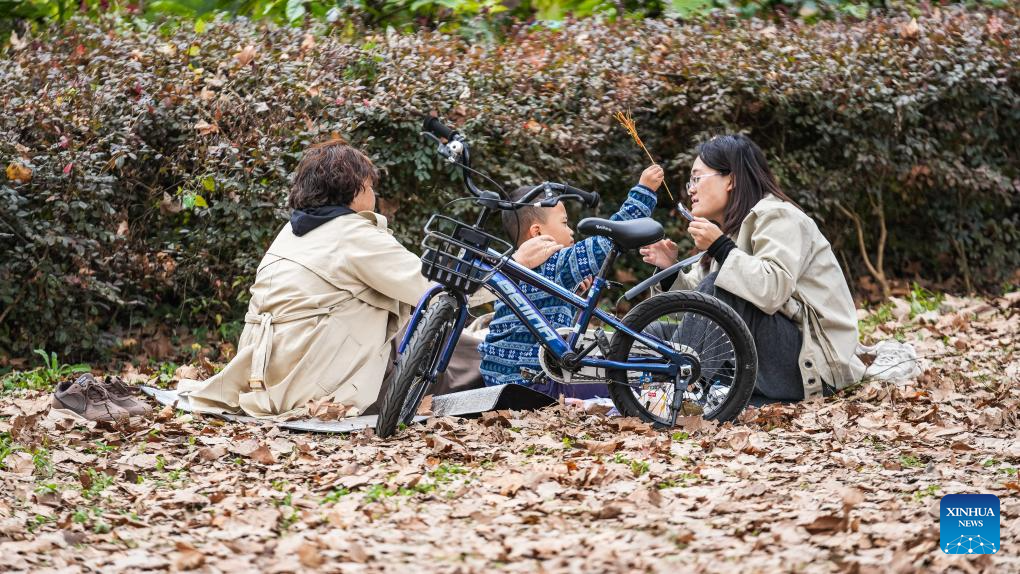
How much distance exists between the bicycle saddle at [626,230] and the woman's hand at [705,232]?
15.9 inches

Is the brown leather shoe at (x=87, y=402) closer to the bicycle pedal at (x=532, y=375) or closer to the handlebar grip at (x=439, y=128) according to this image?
the bicycle pedal at (x=532, y=375)

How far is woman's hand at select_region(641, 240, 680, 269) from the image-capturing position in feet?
18.0

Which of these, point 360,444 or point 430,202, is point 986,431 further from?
point 430,202

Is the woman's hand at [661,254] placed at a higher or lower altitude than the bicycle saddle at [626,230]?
lower

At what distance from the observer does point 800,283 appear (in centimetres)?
534

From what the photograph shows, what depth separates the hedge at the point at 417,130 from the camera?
6695 mm

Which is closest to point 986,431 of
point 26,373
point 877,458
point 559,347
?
point 877,458

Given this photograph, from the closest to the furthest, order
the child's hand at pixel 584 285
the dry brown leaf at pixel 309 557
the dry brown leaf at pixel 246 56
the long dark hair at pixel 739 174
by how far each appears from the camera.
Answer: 1. the dry brown leaf at pixel 309 557
2. the child's hand at pixel 584 285
3. the long dark hair at pixel 739 174
4. the dry brown leaf at pixel 246 56

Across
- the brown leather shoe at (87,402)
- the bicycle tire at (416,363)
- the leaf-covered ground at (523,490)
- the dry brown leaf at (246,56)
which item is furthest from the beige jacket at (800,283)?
the dry brown leaf at (246,56)

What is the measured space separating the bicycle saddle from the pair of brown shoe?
85.8 inches

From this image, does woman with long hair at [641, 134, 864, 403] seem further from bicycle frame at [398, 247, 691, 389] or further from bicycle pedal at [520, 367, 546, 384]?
bicycle pedal at [520, 367, 546, 384]

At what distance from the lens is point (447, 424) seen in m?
4.91

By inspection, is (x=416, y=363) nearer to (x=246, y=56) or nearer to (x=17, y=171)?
(x=17, y=171)

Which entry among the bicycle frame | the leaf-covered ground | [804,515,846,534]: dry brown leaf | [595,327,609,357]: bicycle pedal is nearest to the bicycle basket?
the bicycle frame
